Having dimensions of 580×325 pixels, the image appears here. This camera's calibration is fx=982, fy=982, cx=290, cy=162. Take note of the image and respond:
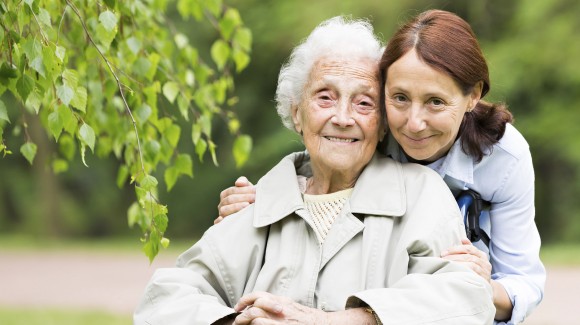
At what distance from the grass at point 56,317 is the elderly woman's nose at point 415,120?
17.4 feet

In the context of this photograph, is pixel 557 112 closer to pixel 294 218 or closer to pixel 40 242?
pixel 40 242

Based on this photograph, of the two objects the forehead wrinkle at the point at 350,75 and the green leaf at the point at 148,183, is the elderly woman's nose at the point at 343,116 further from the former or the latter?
the green leaf at the point at 148,183

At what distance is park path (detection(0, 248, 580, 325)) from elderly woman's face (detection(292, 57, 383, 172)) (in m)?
5.12

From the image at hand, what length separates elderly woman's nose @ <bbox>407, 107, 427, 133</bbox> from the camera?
3051 millimetres

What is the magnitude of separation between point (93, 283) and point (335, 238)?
841cm

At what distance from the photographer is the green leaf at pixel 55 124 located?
2.98 meters

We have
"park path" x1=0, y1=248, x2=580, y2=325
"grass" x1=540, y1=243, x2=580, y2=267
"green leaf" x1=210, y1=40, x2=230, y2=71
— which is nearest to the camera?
"green leaf" x1=210, y1=40, x2=230, y2=71

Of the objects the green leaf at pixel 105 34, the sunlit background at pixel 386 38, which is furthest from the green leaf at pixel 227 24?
the sunlit background at pixel 386 38

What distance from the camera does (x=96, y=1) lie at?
11.5 feet

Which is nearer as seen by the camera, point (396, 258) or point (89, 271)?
point (396, 258)

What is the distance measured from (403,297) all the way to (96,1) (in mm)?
1548

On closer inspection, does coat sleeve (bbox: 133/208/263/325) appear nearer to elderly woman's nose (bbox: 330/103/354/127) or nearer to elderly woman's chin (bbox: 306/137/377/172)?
elderly woman's chin (bbox: 306/137/377/172)

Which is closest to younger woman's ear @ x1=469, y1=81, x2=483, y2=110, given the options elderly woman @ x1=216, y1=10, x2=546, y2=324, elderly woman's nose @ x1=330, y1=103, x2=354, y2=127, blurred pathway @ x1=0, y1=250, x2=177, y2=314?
elderly woman @ x1=216, y1=10, x2=546, y2=324

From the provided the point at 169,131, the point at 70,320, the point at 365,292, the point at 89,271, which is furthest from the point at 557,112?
the point at 365,292
